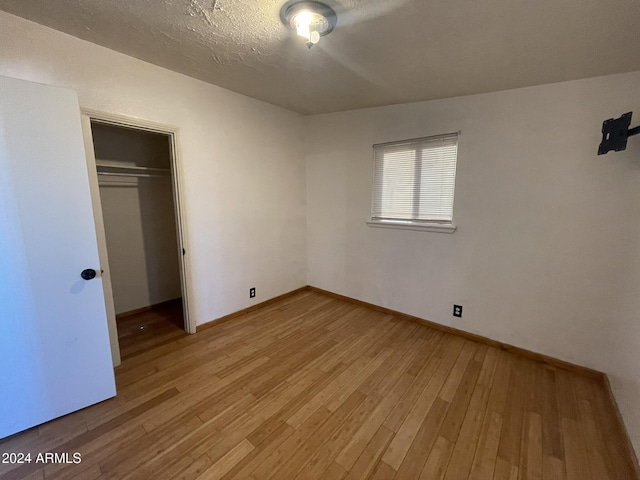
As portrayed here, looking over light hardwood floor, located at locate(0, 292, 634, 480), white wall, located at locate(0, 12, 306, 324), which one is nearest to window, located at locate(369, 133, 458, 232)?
white wall, located at locate(0, 12, 306, 324)

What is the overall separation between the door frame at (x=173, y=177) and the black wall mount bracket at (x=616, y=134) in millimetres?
3401

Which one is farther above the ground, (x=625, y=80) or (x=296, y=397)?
(x=625, y=80)

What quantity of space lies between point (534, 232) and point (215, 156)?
10.4 feet

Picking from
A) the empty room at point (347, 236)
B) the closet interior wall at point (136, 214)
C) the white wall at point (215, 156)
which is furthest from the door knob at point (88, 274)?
the closet interior wall at point (136, 214)

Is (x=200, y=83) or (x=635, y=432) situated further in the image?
(x=200, y=83)

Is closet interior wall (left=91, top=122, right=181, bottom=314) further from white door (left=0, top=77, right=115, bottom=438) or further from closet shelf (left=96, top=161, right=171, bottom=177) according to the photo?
white door (left=0, top=77, right=115, bottom=438)

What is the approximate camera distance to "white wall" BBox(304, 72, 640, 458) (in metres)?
2.04

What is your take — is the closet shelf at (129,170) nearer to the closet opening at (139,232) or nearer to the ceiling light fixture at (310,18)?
the closet opening at (139,232)

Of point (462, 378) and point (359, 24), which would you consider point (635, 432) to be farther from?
point (359, 24)

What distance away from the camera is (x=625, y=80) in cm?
198

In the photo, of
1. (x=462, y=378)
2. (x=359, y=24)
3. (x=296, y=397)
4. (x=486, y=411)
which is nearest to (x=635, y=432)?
(x=486, y=411)

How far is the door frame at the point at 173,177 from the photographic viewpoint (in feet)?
6.76

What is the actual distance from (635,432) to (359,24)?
9.43ft


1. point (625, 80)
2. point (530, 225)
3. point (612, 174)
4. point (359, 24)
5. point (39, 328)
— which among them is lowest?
point (39, 328)
